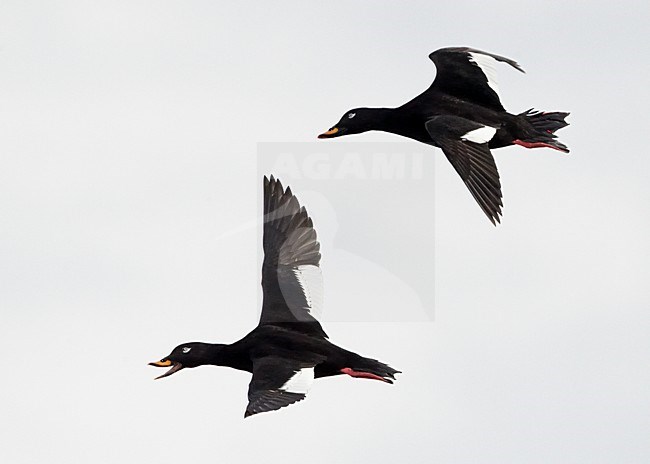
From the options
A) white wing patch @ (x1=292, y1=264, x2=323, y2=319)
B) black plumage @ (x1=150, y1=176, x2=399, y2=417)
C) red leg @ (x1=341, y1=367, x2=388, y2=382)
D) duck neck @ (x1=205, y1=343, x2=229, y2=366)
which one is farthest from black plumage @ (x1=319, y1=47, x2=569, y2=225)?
duck neck @ (x1=205, y1=343, x2=229, y2=366)

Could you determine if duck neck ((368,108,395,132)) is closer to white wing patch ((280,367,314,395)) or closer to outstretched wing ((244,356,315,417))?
outstretched wing ((244,356,315,417))

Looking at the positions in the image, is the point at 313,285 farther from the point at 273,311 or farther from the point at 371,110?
the point at 371,110

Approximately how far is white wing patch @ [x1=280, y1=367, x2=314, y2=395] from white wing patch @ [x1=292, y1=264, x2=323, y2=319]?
4.76ft

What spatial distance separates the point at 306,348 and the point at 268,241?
2186 millimetres

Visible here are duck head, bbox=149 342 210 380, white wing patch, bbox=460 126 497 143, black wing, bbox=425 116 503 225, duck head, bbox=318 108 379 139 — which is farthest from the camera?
duck head, bbox=318 108 379 139

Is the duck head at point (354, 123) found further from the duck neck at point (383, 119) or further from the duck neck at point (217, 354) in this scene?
the duck neck at point (217, 354)

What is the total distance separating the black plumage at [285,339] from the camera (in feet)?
58.7

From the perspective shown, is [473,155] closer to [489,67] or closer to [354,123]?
[489,67]

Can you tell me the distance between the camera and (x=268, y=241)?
67.2 feet

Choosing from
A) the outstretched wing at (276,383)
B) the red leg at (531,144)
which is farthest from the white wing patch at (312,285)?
the red leg at (531,144)

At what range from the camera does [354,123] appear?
2097 centimetres

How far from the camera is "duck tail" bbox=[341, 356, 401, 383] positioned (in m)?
18.7

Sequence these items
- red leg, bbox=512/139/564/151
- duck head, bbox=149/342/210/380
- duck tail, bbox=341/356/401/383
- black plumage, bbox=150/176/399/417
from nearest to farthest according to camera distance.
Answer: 1. black plumage, bbox=150/176/399/417
2. duck tail, bbox=341/356/401/383
3. duck head, bbox=149/342/210/380
4. red leg, bbox=512/139/564/151

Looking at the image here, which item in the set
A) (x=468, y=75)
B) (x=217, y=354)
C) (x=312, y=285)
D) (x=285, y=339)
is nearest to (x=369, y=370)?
(x=285, y=339)
